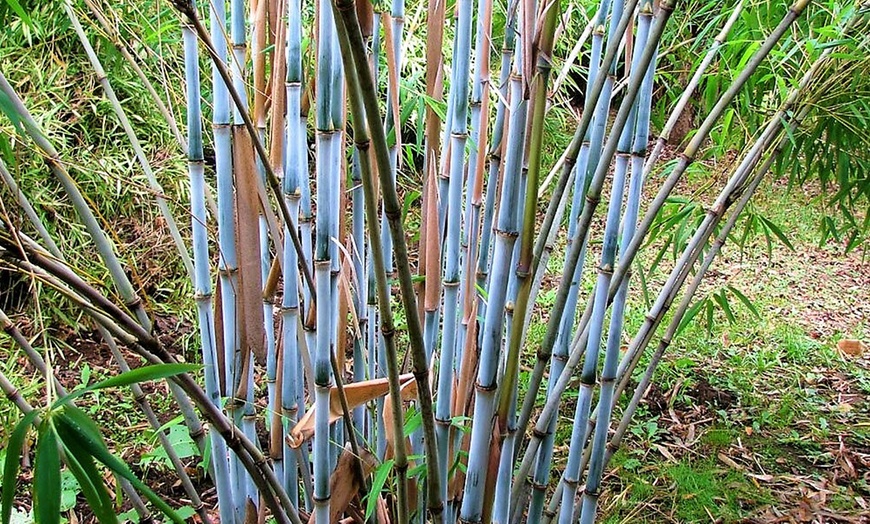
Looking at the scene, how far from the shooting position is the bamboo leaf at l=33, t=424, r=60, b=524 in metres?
0.48

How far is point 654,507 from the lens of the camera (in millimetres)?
1756

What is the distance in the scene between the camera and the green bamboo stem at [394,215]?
1.47ft

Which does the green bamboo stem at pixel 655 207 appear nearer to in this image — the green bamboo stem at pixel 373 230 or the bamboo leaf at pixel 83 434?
the green bamboo stem at pixel 373 230

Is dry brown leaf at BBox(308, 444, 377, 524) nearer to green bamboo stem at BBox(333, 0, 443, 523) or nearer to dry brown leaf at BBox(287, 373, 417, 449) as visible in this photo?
dry brown leaf at BBox(287, 373, 417, 449)

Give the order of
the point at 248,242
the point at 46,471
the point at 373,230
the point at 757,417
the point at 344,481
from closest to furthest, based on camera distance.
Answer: the point at 46,471, the point at 373,230, the point at 248,242, the point at 344,481, the point at 757,417

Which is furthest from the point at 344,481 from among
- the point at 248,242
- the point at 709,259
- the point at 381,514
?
the point at 709,259

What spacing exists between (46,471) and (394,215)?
0.90ft

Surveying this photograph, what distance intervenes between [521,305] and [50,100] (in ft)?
6.89

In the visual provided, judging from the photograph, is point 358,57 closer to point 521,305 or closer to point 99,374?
point 521,305

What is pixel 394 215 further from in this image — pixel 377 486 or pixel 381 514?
pixel 381 514

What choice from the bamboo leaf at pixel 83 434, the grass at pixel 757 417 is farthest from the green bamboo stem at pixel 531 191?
the grass at pixel 757 417

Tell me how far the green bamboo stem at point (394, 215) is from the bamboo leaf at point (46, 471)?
0.24 meters

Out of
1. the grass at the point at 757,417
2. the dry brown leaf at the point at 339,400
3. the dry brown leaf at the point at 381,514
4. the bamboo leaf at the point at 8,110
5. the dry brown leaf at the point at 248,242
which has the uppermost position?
the bamboo leaf at the point at 8,110

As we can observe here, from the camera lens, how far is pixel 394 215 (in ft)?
1.83
